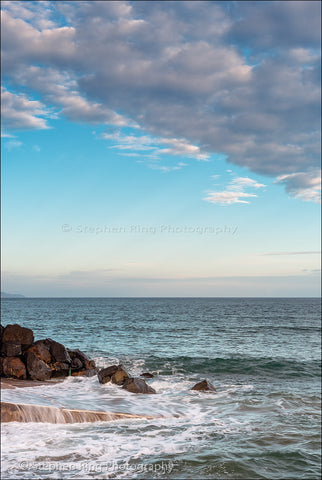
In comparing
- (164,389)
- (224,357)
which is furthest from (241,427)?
(224,357)

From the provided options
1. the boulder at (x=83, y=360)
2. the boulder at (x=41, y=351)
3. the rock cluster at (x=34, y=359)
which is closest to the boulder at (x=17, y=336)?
the rock cluster at (x=34, y=359)

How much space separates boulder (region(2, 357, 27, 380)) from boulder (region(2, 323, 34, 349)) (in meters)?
2.53

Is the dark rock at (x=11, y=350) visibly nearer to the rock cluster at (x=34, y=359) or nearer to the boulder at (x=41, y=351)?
the rock cluster at (x=34, y=359)

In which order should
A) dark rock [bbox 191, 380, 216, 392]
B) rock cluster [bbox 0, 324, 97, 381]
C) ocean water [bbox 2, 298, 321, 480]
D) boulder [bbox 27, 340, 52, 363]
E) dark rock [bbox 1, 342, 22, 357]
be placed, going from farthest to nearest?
1. boulder [bbox 27, 340, 52, 363]
2. dark rock [bbox 1, 342, 22, 357]
3. rock cluster [bbox 0, 324, 97, 381]
4. dark rock [bbox 191, 380, 216, 392]
5. ocean water [bbox 2, 298, 321, 480]

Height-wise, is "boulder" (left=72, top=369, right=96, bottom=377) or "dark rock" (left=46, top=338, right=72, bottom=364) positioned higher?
"dark rock" (left=46, top=338, right=72, bottom=364)

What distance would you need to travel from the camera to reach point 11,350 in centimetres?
2286

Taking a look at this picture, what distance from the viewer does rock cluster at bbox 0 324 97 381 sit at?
21375 millimetres

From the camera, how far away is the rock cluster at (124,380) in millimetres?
19781

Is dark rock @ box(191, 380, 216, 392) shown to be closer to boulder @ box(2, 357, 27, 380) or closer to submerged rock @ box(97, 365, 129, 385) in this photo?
submerged rock @ box(97, 365, 129, 385)

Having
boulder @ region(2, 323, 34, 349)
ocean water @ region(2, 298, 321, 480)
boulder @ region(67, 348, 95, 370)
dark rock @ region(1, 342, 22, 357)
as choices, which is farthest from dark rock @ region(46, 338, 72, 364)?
ocean water @ region(2, 298, 321, 480)

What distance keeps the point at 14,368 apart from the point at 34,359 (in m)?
1.18

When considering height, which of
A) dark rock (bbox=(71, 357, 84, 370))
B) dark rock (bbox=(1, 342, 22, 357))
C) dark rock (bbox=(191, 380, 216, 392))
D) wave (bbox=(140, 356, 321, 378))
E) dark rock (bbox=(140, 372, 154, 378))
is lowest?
wave (bbox=(140, 356, 321, 378))

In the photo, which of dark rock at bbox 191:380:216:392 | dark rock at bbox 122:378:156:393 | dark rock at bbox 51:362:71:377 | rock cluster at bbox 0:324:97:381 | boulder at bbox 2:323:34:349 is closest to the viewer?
dark rock at bbox 122:378:156:393

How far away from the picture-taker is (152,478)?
10125 mm
